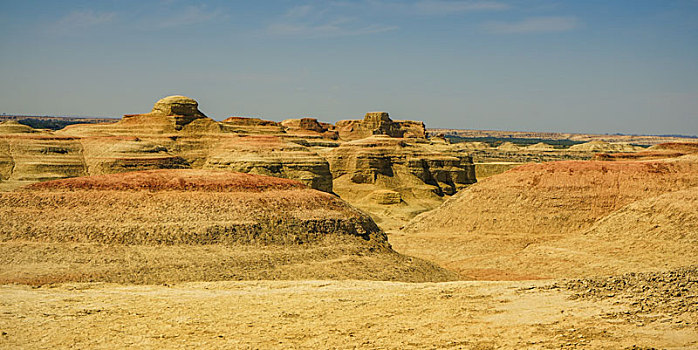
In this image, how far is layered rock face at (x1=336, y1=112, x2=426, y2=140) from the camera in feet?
341

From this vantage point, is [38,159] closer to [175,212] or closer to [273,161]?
[273,161]

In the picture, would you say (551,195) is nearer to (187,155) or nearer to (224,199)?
(224,199)

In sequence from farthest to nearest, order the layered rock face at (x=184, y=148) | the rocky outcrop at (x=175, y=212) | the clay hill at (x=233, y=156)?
the layered rock face at (x=184, y=148) < the clay hill at (x=233, y=156) < the rocky outcrop at (x=175, y=212)

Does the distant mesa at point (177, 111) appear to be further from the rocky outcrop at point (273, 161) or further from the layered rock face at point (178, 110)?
the rocky outcrop at point (273, 161)

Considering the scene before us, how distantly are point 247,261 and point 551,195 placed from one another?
68.3 ft

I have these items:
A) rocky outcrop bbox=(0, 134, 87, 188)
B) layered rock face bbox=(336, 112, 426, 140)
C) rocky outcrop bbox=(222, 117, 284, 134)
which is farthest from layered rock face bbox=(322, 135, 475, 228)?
layered rock face bbox=(336, 112, 426, 140)

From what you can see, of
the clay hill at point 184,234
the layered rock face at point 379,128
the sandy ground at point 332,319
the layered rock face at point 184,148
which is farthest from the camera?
the layered rock face at point 379,128

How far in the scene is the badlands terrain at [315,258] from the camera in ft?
45.2

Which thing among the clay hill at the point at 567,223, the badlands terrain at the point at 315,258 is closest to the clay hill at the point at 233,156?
the badlands terrain at the point at 315,258

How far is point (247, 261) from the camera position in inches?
854

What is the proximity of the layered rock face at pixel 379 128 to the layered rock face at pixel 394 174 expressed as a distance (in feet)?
110

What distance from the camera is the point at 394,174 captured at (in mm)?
63875

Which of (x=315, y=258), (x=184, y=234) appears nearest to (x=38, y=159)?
(x=184, y=234)

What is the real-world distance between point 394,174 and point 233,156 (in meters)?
20.8
